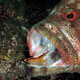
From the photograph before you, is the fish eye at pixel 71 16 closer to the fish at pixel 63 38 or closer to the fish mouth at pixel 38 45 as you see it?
the fish at pixel 63 38

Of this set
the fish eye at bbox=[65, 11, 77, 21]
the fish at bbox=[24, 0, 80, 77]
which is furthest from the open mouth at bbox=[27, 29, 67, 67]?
the fish eye at bbox=[65, 11, 77, 21]

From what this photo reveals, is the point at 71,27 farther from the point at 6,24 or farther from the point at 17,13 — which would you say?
the point at 17,13

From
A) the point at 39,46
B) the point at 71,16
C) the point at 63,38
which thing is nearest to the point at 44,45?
the point at 39,46

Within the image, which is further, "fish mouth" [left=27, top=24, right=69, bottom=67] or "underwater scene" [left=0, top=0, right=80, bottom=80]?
"fish mouth" [left=27, top=24, right=69, bottom=67]

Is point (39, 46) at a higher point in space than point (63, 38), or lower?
lower

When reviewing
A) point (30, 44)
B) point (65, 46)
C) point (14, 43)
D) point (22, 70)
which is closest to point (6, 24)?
point (14, 43)

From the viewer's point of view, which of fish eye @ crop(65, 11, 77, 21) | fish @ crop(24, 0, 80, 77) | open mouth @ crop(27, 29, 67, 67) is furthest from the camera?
open mouth @ crop(27, 29, 67, 67)

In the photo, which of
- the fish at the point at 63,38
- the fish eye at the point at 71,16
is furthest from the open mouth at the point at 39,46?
the fish eye at the point at 71,16

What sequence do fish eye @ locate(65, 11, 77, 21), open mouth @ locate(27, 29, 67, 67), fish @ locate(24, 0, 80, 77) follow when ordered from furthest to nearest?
open mouth @ locate(27, 29, 67, 67), fish eye @ locate(65, 11, 77, 21), fish @ locate(24, 0, 80, 77)

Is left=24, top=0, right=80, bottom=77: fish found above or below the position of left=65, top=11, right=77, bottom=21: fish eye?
below

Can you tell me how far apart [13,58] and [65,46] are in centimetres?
130

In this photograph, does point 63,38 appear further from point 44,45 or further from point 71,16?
point 44,45

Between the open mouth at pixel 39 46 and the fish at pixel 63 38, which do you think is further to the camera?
the open mouth at pixel 39 46

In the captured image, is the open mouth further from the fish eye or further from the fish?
the fish eye
